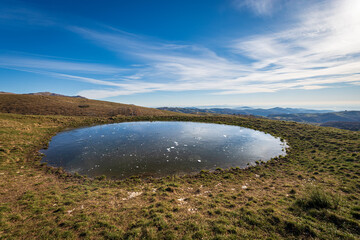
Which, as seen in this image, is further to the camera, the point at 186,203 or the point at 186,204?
the point at 186,203

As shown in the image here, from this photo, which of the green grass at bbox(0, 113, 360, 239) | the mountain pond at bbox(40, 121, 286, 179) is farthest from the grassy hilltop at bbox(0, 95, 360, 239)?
the mountain pond at bbox(40, 121, 286, 179)

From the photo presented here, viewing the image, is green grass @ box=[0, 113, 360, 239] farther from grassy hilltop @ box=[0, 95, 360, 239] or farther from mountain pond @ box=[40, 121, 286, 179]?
mountain pond @ box=[40, 121, 286, 179]

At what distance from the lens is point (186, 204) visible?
35.9 ft

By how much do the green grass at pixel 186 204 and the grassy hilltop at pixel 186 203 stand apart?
0.06m

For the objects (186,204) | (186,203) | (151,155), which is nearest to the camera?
(186,204)

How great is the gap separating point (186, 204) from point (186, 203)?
141mm

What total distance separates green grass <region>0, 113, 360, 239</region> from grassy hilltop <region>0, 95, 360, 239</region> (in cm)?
6

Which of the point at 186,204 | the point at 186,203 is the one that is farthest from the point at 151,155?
the point at 186,204

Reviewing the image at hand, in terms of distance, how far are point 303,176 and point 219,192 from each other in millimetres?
11631

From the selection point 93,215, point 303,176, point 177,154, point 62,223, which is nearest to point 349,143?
point 303,176

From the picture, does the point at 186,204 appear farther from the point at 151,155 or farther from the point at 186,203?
the point at 151,155

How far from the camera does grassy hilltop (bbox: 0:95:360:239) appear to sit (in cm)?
786

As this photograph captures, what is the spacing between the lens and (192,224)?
855 cm

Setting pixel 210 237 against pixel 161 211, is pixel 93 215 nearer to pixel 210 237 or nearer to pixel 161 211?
pixel 161 211
